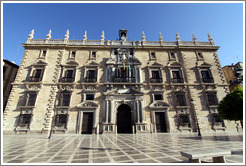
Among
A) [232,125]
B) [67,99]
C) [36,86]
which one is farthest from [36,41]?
[232,125]

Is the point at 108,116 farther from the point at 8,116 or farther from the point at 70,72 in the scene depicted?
the point at 8,116

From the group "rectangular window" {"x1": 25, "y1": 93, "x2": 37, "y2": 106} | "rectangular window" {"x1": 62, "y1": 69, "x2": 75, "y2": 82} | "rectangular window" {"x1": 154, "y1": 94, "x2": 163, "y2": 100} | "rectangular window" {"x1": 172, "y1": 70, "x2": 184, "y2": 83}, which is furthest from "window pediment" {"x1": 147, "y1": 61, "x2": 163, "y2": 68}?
"rectangular window" {"x1": 25, "y1": 93, "x2": 37, "y2": 106}

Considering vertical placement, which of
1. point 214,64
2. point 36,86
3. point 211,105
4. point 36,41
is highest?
point 36,41

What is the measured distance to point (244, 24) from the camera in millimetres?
4203

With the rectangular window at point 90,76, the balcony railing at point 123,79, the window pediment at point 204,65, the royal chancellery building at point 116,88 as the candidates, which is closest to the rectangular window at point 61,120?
the royal chancellery building at point 116,88

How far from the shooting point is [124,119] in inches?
579

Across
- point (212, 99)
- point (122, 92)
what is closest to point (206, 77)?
point (212, 99)

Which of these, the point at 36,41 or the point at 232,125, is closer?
the point at 232,125

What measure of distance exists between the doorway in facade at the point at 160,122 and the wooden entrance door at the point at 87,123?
8.04 metres

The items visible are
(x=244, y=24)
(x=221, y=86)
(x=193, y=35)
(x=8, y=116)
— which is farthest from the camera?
(x=193, y=35)

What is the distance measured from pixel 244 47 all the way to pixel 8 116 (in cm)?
2066

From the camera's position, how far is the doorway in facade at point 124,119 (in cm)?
1424

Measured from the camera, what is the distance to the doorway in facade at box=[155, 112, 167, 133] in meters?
14.3

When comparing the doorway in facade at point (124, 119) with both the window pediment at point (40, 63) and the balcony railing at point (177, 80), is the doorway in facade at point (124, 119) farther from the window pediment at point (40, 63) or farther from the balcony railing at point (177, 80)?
the window pediment at point (40, 63)
